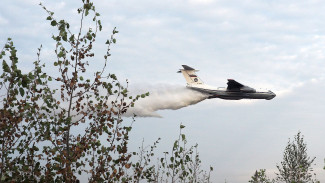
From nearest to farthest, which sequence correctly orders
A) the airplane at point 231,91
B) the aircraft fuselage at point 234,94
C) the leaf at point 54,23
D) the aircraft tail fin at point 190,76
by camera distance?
the leaf at point 54,23, the airplane at point 231,91, the aircraft fuselage at point 234,94, the aircraft tail fin at point 190,76

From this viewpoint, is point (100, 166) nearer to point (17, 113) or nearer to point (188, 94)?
point (17, 113)

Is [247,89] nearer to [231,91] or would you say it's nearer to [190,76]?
[231,91]

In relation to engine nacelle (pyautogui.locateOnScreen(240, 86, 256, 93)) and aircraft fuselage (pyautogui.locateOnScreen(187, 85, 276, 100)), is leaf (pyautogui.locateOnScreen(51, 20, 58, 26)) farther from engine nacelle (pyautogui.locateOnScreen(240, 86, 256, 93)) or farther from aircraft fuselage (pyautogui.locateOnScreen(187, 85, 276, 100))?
engine nacelle (pyautogui.locateOnScreen(240, 86, 256, 93))

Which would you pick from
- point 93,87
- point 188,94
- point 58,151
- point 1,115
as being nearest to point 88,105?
point 93,87

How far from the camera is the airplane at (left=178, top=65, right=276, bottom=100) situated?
57.2 m

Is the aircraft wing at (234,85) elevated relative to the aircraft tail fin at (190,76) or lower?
lower

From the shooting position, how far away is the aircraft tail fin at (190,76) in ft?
200

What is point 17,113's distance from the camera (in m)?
11.8

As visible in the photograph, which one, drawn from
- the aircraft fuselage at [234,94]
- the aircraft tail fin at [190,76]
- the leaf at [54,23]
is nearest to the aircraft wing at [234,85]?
the aircraft fuselage at [234,94]

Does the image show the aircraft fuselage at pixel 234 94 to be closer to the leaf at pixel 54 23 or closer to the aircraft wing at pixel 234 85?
the aircraft wing at pixel 234 85

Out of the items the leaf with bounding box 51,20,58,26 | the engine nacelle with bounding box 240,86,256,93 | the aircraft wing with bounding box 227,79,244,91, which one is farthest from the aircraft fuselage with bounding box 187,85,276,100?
the leaf with bounding box 51,20,58,26

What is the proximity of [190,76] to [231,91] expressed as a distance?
24.0 feet

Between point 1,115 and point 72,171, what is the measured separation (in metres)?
2.52

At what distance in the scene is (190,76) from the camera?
6141 centimetres
